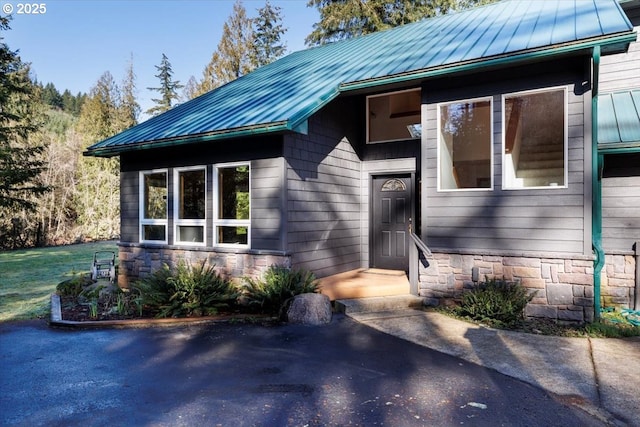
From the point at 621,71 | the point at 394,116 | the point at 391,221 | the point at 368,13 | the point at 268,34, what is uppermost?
the point at 268,34

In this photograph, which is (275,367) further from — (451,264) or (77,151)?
(77,151)

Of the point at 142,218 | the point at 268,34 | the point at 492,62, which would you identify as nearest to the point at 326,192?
the point at 492,62

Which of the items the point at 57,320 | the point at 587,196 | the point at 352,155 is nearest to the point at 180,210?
the point at 57,320

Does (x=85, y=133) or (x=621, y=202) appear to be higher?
(x=85, y=133)

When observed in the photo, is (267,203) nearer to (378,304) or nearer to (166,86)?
(378,304)

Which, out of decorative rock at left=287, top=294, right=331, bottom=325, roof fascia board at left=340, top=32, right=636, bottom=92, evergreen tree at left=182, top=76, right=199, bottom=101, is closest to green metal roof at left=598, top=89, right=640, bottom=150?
roof fascia board at left=340, top=32, right=636, bottom=92

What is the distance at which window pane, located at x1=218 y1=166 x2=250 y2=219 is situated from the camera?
7.41 meters

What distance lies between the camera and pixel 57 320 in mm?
6203

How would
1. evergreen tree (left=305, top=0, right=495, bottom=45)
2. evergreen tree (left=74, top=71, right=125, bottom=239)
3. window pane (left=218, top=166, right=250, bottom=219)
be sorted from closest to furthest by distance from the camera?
window pane (left=218, top=166, right=250, bottom=219)
evergreen tree (left=305, top=0, right=495, bottom=45)
evergreen tree (left=74, top=71, right=125, bottom=239)

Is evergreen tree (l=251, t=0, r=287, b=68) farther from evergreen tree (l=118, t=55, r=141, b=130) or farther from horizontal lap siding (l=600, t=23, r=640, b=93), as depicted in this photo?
horizontal lap siding (l=600, t=23, r=640, b=93)

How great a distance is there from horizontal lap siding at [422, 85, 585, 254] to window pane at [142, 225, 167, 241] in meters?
5.22

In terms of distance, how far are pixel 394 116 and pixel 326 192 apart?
225cm

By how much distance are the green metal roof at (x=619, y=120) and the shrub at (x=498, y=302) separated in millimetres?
2494

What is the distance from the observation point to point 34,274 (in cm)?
1103
